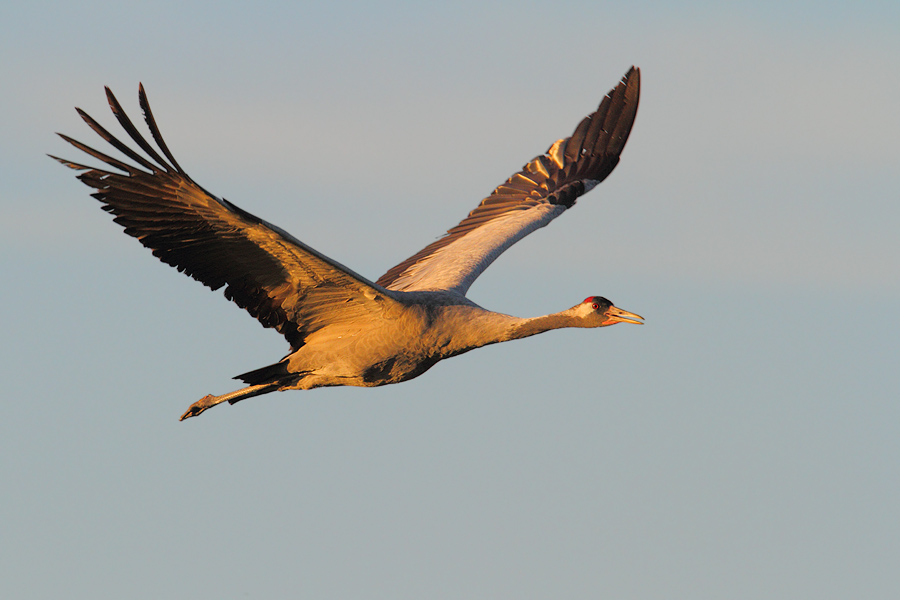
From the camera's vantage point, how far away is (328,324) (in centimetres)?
1143

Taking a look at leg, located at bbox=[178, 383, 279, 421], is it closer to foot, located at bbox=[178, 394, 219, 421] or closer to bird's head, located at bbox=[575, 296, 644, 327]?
foot, located at bbox=[178, 394, 219, 421]

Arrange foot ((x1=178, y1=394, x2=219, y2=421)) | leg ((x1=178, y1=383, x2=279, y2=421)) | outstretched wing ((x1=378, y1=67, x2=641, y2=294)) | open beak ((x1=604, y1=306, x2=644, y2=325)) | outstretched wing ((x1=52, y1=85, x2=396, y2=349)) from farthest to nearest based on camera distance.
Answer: outstretched wing ((x1=378, y1=67, x2=641, y2=294)), foot ((x1=178, y1=394, x2=219, y2=421)), leg ((x1=178, y1=383, x2=279, y2=421)), open beak ((x1=604, y1=306, x2=644, y2=325)), outstretched wing ((x1=52, y1=85, x2=396, y2=349))

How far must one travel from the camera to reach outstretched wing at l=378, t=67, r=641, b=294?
13.4 m

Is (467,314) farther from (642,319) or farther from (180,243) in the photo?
(180,243)

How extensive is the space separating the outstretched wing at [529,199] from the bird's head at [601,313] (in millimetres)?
1838

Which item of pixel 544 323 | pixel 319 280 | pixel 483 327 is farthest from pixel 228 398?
pixel 544 323

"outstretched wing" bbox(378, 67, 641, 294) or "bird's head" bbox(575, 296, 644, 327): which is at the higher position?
"outstretched wing" bbox(378, 67, 641, 294)

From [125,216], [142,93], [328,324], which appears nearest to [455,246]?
[328,324]

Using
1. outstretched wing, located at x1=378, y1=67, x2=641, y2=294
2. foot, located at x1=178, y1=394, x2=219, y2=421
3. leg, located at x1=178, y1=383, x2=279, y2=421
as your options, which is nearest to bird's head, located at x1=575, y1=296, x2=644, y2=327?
outstretched wing, located at x1=378, y1=67, x2=641, y2=294

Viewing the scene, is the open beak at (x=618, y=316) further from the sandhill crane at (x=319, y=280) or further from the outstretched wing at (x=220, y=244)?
the outstretched wing at (x=220, y=244)

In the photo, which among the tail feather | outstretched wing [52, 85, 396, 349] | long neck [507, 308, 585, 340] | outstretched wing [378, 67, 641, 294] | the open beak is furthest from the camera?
outstretched wing [378, 67, 641, 294]

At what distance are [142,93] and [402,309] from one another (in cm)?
349

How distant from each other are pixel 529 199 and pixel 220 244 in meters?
6.01

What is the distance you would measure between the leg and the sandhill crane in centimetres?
1
